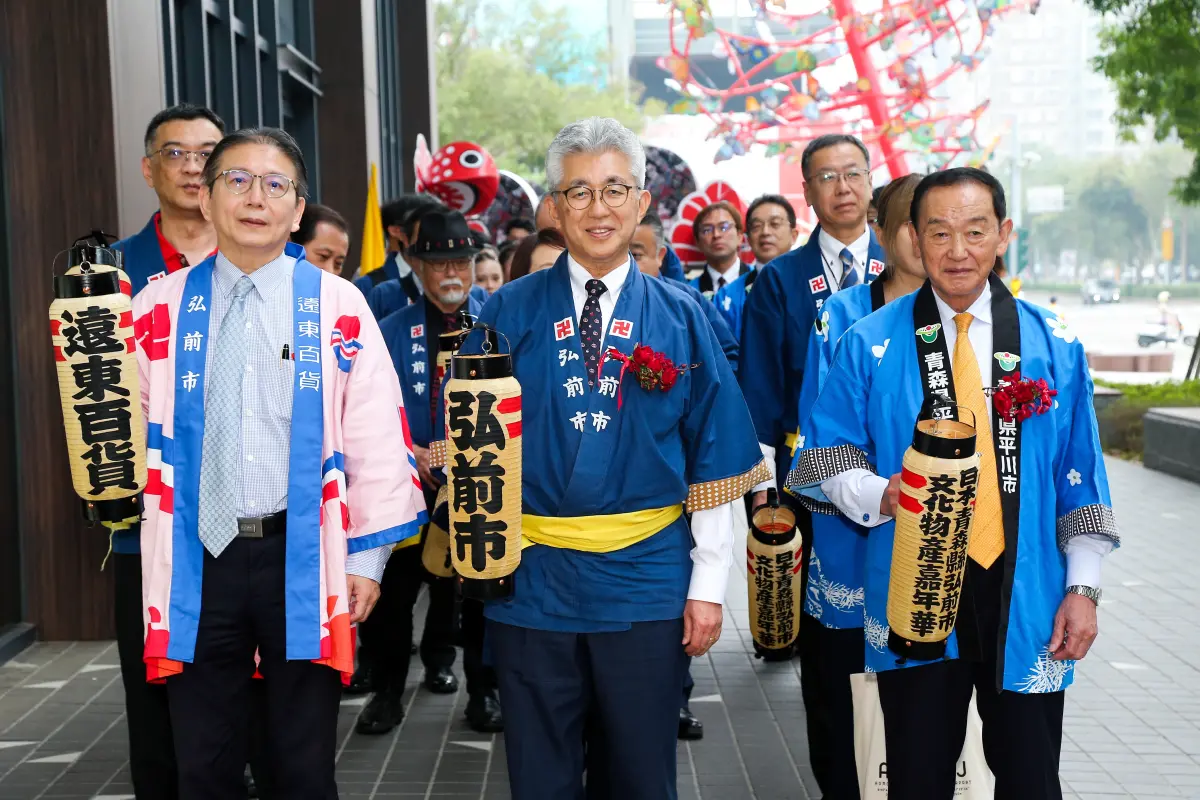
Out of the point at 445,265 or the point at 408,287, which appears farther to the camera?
the point at 408,287

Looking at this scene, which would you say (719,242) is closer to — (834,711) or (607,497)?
(834,711)

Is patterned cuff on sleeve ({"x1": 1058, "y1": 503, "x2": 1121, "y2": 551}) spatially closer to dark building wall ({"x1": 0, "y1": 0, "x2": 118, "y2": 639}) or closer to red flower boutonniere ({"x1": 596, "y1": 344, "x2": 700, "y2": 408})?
red flower boutonniere ({"x1": 596, "y1": 344, "x2": 700, "y2": 408})

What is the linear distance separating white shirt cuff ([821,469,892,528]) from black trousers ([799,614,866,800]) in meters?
0.92

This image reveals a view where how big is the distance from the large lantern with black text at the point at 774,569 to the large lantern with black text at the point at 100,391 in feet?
6.82

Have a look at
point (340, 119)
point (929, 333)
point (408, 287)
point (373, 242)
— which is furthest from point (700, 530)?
point (340, 119)

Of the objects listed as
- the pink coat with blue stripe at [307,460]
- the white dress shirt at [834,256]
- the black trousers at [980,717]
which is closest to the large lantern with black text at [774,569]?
the white dress shirt at [834,256]

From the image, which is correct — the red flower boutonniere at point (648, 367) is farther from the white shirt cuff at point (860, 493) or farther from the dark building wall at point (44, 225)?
the dark building wall at point (44, 225)

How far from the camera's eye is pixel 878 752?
3.18 meters

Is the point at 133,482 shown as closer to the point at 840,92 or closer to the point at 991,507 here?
the point at 991,507

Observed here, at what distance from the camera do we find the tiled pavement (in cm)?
471

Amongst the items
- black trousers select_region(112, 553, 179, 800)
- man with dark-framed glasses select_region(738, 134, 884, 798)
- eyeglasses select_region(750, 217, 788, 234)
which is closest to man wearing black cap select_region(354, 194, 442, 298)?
man with dark-framed glasses select_region(738, 134, 884, 798)

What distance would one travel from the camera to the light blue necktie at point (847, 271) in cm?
484

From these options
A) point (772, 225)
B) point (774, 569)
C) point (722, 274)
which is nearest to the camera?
point (774, 569)

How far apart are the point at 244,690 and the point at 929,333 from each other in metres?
A: 1.88
